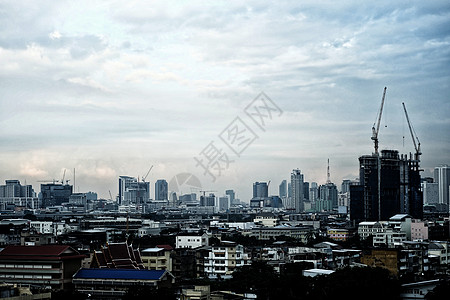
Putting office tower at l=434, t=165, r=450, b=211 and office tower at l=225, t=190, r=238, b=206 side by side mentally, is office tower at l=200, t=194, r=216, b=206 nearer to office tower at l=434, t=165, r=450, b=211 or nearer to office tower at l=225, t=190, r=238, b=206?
office tower at l=225, t=190, r=238, b=206

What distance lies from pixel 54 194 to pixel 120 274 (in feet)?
398

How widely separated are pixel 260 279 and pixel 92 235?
2831 centimetres

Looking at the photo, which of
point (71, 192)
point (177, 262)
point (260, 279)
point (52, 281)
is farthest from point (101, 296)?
point (71, 192)

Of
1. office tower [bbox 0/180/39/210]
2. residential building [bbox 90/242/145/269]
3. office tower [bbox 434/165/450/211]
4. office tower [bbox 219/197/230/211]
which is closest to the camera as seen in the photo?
residential building [bbox 90/242/145/269]

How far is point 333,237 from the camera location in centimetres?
5297

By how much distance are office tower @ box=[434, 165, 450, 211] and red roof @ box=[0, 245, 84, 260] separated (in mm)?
92652

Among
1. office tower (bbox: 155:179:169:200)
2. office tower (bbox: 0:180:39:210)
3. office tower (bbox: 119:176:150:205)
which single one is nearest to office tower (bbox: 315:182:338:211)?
office tower (bbox: 119:176:150:205)

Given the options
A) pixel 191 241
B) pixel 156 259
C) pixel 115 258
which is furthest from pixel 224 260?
pixel 191 241

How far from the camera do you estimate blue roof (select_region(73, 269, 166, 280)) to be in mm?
19783

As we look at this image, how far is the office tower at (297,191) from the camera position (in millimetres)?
137625

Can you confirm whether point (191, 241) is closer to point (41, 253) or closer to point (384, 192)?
point (41, 253)

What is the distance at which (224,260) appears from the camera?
2859cm

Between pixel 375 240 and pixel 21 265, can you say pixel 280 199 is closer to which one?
pixel 375 240

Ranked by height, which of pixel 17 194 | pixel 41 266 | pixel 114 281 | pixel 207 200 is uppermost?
pixel 17 194
